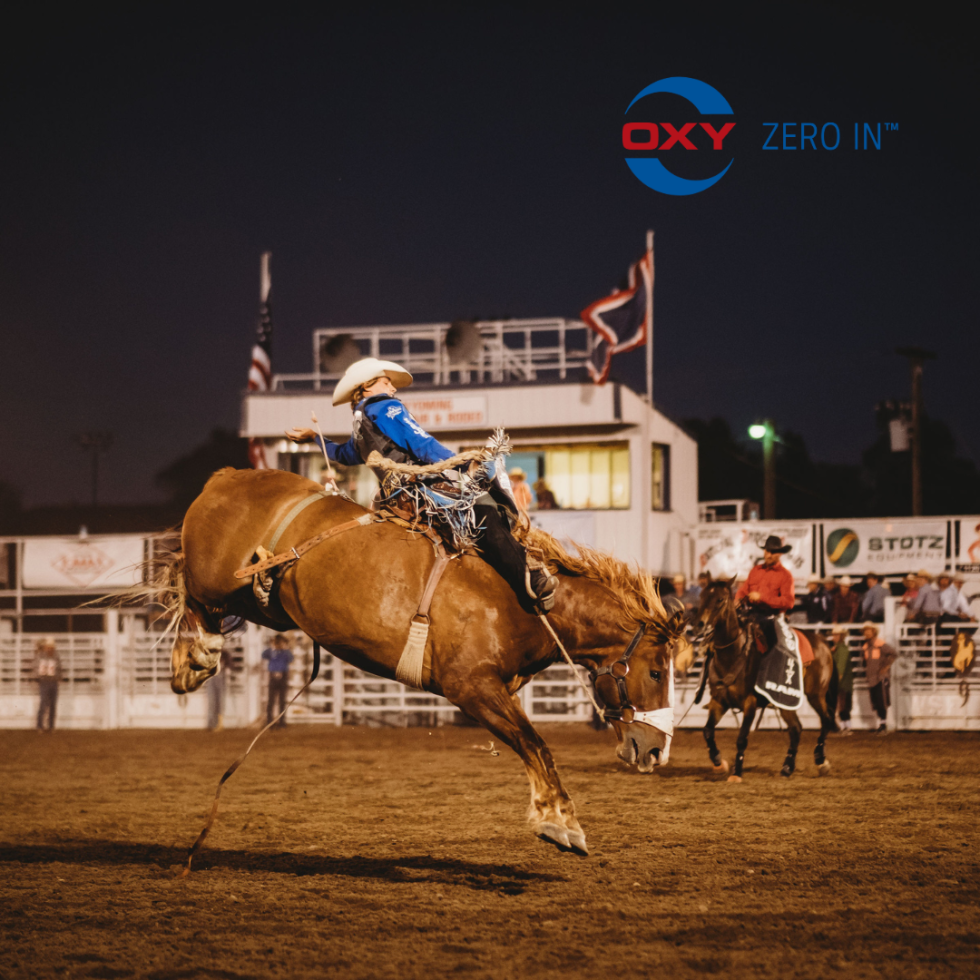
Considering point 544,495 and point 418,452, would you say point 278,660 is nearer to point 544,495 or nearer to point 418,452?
point 544,495

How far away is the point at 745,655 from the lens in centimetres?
1080

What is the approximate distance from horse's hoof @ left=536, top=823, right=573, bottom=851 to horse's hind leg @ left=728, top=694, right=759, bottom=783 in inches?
217

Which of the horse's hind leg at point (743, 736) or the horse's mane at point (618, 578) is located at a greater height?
the horse's mane at point (618, 578)

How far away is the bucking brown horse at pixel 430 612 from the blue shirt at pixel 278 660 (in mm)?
10926

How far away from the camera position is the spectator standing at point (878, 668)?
15.1 m

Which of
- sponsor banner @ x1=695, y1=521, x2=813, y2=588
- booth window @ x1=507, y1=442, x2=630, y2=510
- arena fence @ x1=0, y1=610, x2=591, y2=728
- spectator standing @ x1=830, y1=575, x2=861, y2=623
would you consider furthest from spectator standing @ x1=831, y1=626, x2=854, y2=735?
booth window @ x1=507, y1=442, x2=630, y2=510

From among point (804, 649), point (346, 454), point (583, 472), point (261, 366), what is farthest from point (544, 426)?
point (346, 454)

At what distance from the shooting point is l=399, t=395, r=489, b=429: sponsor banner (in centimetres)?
2266

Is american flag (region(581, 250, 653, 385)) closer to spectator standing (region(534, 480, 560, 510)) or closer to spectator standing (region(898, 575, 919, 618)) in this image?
spectator standing (region(534, 480, 560, 510))

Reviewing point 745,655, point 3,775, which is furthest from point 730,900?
point 3,775

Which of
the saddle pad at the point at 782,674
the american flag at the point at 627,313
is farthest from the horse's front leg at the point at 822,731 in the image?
the american flag at the point at 627,313

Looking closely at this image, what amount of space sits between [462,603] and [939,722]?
1237cm

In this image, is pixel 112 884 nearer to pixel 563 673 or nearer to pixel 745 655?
pixel 745 655

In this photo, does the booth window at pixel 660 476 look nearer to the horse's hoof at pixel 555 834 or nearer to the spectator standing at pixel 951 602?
the spectator standing at pixel 951 602
